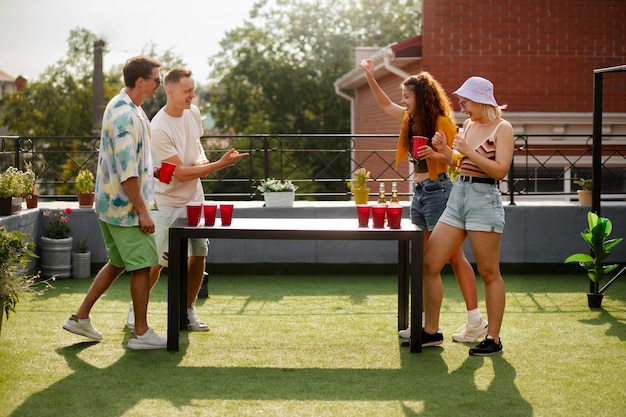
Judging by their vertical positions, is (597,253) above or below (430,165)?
below

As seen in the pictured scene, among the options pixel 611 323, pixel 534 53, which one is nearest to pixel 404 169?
pixel 534 53

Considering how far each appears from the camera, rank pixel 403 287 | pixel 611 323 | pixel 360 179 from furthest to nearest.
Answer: pixel 360 179
pixel 611 323
pixel 403 287

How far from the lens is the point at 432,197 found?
655 centimetres

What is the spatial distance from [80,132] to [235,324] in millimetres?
37962

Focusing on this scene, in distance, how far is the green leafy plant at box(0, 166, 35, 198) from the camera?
30.2 ft

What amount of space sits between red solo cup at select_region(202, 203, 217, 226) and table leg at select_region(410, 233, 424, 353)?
133cm

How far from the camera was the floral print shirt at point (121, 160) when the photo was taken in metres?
6.06

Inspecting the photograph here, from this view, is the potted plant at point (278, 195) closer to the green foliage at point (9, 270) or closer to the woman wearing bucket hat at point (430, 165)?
the woman wearing bucket hat at point (430, 165)

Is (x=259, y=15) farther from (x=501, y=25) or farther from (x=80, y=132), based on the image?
(x=501, y=25)

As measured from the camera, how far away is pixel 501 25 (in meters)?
14.4

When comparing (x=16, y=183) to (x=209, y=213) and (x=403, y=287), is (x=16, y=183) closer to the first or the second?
(x=209, y=213)

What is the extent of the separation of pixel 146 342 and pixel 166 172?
3.76 feet

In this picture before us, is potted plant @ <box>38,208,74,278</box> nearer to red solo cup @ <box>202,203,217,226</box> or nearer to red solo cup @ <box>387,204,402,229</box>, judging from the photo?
red solo cup @ <box>202,203,217,226</box>

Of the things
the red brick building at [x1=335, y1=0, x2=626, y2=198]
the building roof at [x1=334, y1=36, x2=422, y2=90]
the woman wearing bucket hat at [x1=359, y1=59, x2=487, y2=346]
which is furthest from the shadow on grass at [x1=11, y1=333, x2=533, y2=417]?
the building roof at [x1=334, y1=36, x2=422, y2=90]
